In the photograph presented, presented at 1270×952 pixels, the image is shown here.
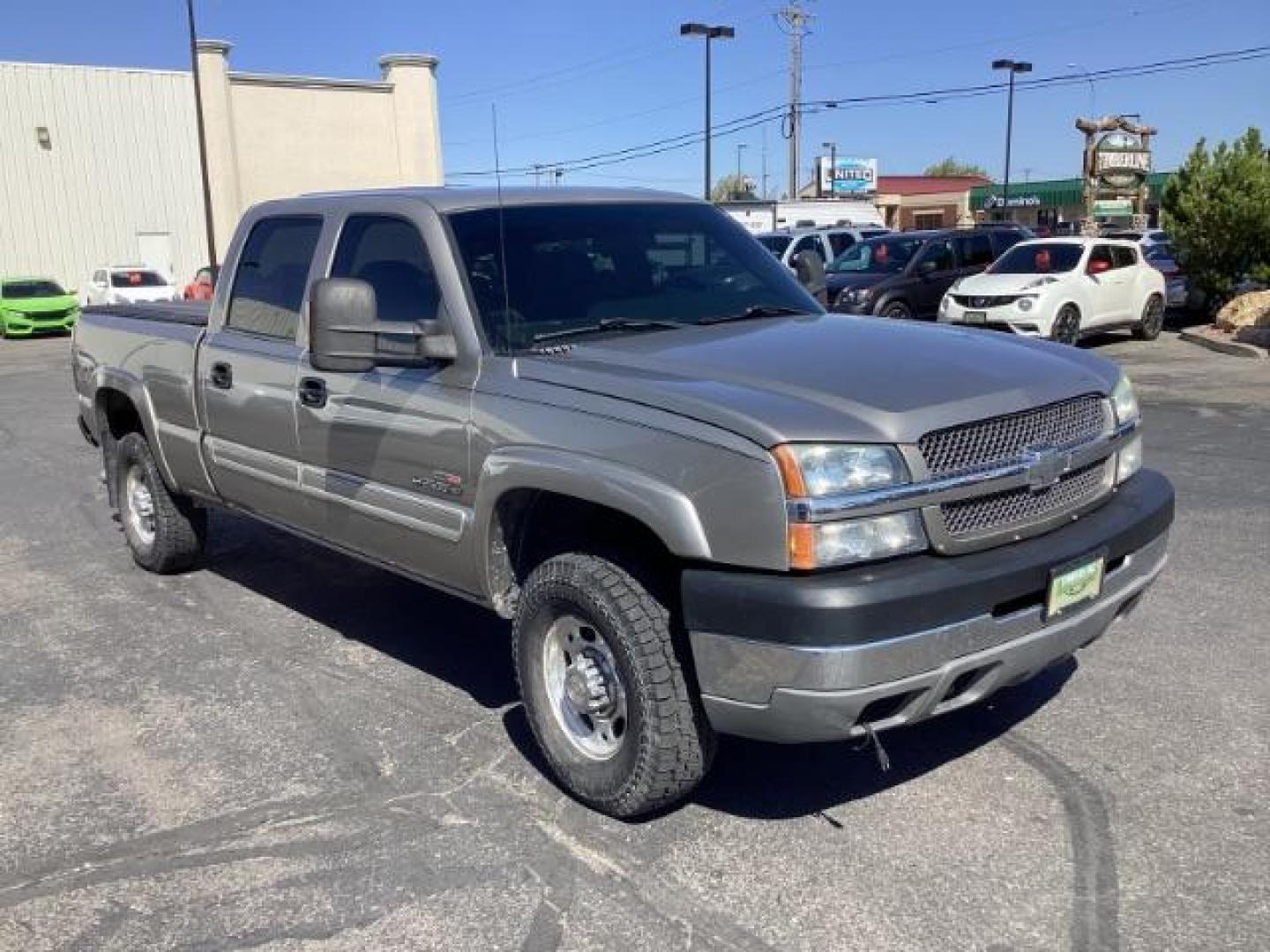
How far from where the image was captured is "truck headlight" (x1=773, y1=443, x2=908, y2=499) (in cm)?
303

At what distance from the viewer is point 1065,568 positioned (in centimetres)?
332


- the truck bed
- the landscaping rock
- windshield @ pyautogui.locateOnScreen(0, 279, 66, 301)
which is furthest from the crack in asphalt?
windshield @ pyautogui.locateOnScreen(0, 279, 66, 301)

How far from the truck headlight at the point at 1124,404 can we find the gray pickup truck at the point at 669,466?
0.02 m

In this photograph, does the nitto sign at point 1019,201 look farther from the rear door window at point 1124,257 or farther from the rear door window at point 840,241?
the rear door window at point 1124,257

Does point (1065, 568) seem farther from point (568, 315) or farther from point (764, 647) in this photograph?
point (568, 315)

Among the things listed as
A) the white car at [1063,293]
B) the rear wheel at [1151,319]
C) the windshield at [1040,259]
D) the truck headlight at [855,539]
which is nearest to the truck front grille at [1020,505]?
the truck headlight at [855,539]

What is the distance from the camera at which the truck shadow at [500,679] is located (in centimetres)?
385

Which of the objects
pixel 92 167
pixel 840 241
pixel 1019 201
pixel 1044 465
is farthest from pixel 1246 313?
pixel 1019 201

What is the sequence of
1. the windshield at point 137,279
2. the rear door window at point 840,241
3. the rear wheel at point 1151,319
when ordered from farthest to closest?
the windshield at point 137,279
the rear door window at point 840,241
the rear wheel at point 1151,319

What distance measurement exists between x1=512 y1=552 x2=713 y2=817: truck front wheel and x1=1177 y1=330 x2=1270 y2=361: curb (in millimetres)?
14126

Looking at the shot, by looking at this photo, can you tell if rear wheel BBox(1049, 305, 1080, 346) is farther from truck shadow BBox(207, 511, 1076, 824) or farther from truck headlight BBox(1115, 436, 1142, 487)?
truck headlight BBox(1115, 436, 1142, 487)

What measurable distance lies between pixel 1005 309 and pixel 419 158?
3234cm

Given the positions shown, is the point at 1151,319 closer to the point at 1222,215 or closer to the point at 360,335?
the point at 1222,215

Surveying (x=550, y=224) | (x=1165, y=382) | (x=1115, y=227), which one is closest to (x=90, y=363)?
(x=550, y=224)
